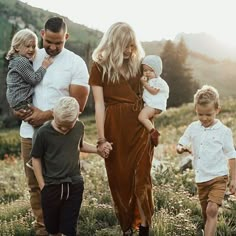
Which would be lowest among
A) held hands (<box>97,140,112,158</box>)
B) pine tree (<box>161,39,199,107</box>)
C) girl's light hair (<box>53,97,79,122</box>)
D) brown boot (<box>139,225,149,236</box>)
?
pine tree (<box>161,39,199,107</box>)

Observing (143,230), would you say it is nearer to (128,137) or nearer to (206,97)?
(128,137)

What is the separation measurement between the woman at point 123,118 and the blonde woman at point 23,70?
0.62 metres

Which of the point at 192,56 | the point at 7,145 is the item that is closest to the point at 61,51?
the point at 7,145

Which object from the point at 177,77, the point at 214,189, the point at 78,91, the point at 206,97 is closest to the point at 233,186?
the point at 214,189

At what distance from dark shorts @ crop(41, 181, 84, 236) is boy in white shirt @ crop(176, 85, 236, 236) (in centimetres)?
116

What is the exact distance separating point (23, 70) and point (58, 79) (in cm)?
36

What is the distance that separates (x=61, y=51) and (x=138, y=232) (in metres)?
2.23

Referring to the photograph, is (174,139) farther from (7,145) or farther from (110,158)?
(7,145)

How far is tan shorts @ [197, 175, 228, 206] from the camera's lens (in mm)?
6055

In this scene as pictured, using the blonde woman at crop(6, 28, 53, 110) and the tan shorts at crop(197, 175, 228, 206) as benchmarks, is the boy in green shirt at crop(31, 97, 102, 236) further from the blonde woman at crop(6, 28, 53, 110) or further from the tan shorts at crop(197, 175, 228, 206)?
the tan shorts at crop(197, 175, 228, 206)

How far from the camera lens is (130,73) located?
637cm

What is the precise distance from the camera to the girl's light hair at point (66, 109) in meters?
5.58

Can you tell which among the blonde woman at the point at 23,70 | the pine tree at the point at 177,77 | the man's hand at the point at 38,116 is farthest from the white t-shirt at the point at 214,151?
the pine tree at the point at 177,77

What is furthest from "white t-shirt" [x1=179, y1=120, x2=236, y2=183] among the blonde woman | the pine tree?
the pine tree
